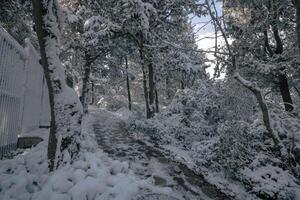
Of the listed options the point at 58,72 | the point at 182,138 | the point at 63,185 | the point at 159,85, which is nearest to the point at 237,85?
the point at 182,138

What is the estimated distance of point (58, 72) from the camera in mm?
4434

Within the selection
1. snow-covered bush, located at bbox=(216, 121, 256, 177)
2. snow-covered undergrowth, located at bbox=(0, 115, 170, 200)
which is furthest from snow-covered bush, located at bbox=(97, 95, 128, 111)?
snow-covered undergrowth, located at bbox=(0, 115, 170, 200)

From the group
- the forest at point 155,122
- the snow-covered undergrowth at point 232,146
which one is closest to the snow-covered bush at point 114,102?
the forest at point 155,122

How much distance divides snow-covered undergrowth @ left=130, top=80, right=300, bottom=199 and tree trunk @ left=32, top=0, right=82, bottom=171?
3.72m

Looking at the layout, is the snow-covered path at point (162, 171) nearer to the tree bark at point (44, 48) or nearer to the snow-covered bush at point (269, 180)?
the snow-covered bush at point (269, 180)

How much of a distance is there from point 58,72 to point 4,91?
Result: 2181 millimetres

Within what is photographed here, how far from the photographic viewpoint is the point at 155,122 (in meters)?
13.3

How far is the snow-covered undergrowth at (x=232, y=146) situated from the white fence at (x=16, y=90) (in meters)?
4.28

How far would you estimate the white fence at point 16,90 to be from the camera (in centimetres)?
591

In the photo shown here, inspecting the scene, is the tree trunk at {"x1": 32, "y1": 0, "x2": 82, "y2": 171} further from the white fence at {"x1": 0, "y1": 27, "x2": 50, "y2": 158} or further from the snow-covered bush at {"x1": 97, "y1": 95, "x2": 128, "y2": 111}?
the snow-covered bush at {"x1": 97, "y1": 95, "x2": 128, "y2": 111}

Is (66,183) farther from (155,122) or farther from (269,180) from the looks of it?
(155,122)

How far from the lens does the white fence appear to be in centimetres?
591

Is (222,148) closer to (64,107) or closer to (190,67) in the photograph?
(64,107)

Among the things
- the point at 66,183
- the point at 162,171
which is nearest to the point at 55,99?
the point at 66,183
